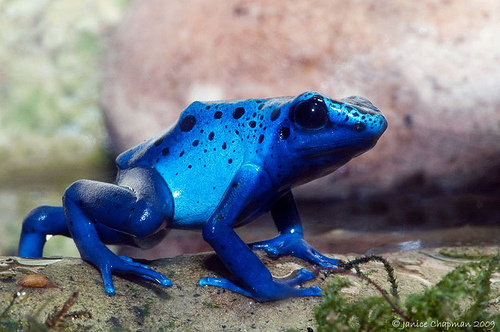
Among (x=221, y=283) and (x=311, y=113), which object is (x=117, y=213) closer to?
(x=221, y=283)

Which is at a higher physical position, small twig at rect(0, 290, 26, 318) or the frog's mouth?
the frog's mouth

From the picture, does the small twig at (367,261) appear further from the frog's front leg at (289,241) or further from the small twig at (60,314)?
the small twig at (60,314)

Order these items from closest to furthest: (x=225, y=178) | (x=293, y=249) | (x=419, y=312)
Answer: (x=419, y=312) → (x=225, y=178) → (x=293, y=249)

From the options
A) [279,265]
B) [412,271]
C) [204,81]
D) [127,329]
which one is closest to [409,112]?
[204,81]

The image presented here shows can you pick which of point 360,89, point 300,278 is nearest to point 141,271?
point 300,278

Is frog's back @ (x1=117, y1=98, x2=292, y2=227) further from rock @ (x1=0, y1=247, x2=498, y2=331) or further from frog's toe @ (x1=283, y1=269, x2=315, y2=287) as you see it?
frog's toe @ (x1=283, y1=269, x2=315, y2=287)

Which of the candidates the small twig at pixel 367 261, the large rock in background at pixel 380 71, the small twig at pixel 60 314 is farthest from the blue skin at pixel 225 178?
the large rock in background at pixel 380 71

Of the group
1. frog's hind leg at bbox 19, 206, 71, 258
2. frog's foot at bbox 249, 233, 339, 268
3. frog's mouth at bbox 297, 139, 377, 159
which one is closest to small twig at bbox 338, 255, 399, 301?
frog's foot at bbox 249, 233, 339, 268
